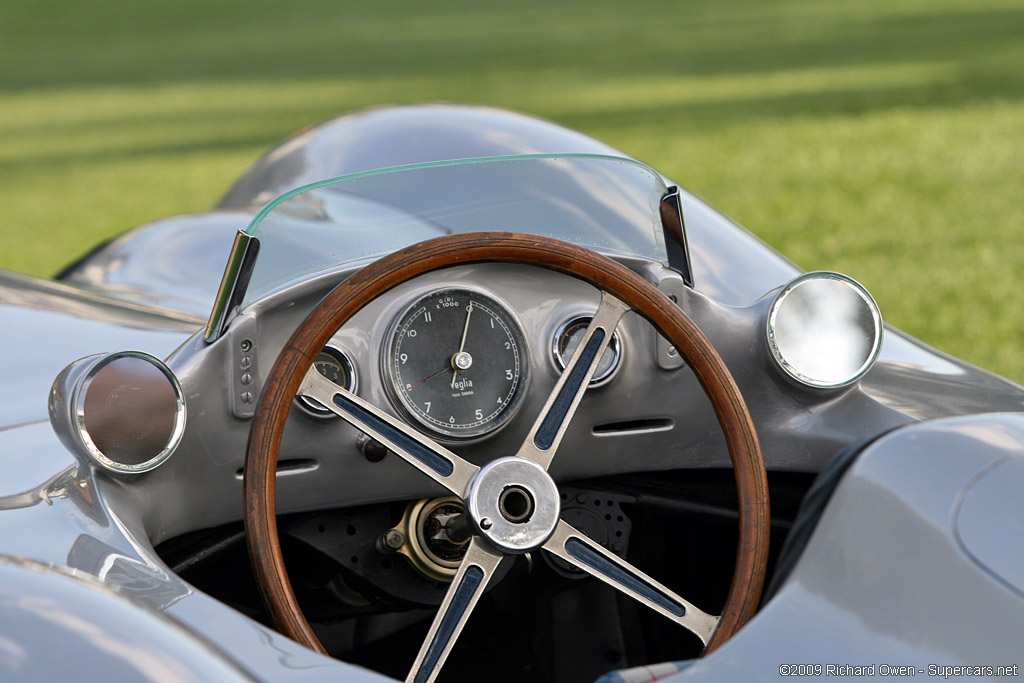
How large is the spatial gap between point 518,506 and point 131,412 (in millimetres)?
615

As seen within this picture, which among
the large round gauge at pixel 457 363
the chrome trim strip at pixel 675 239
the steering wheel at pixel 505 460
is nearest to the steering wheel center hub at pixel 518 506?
the steering wheel at pixel 505 460

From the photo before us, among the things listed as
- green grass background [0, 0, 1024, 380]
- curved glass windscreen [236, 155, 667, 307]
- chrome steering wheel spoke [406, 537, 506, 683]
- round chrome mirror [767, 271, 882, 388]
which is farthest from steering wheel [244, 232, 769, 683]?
green grass background [0, 0, 1024, 380]

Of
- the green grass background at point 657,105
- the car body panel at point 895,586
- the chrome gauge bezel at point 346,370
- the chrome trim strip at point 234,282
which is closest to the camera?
the car body panel at point 895,586

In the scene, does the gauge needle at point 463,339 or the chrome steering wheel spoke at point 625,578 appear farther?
the gauge needle at point 463,339

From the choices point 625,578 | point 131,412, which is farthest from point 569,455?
point 131,412

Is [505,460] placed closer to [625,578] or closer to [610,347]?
[625,578]

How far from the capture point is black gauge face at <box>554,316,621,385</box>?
6.91 feet

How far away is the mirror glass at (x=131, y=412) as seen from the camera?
5.80 feet

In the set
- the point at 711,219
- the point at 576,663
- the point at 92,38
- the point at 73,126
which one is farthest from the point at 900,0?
the point at 576,663

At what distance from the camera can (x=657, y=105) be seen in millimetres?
11336

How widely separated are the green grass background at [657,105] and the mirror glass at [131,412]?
3870 millimetres

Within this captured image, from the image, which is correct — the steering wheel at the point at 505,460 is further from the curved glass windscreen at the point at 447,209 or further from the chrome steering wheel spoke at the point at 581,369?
the curved glass windscreen at the point at 447,209

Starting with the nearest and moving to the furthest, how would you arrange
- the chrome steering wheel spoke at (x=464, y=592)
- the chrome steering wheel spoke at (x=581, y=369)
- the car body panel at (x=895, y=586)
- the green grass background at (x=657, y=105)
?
1. the car body panel at (x=895, y=586)
2. the chrome steering wheel spoke at (x=464, y=592)
3. the chrome steering wheel spoke at (x=581, y=369)
4. the green grass background at (x=657, y=105)

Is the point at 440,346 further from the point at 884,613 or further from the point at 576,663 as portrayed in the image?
the point at 884,613
